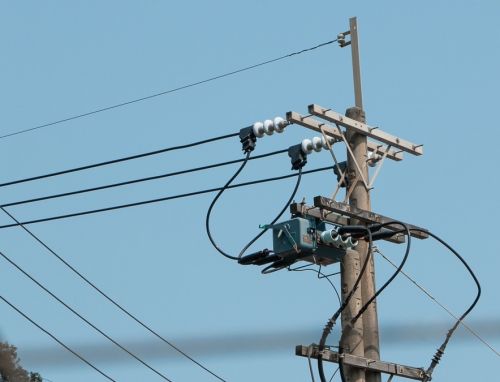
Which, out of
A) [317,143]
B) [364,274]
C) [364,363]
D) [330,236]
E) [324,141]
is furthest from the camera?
[317,143]

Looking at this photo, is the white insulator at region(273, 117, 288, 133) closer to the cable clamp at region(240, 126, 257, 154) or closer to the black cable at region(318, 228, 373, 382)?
the cable clamp at region(240, 126, 257, 154)

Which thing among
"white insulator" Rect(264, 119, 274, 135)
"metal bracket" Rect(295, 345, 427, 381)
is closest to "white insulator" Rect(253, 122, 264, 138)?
"white insulator" Rect(264, 119, 274, 135)

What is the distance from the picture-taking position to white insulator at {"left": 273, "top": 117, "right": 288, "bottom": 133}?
1628cm

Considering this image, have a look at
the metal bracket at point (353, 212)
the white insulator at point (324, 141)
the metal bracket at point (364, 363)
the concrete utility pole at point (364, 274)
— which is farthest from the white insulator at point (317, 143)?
the metal bracket at point (364, 363)

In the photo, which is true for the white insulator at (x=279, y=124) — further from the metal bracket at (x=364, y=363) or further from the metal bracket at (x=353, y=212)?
the metal bracket at (x=364, y=363)

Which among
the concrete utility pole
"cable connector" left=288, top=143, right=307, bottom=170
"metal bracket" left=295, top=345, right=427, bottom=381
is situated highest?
"cable connector" left=288, top=143, right=307, bottom=170

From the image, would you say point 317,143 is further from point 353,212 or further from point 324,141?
point 353,212

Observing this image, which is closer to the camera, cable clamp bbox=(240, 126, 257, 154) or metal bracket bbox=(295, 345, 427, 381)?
metal bracket bbox=(295, 345, 427, 381)

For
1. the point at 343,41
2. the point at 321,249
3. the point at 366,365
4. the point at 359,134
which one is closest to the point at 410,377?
the point at 366,365

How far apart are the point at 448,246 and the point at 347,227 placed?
1.12 m

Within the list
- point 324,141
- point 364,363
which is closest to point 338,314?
point 364,363

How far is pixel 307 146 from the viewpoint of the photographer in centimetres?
1636

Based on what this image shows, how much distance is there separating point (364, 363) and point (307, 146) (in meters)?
2.73

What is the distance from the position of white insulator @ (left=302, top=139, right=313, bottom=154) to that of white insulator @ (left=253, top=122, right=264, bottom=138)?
555 mm
